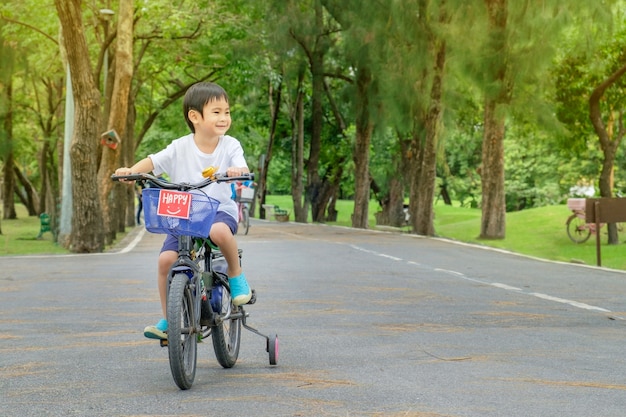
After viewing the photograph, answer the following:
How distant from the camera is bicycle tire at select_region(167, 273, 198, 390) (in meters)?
6.25

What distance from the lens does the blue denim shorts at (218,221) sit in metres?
6.87

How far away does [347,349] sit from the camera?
8.40m

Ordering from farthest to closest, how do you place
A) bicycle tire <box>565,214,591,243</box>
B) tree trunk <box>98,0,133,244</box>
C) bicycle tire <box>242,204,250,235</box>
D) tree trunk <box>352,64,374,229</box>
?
tree trunk <box>352,64,374,229</box>, bicycle tire <box>565,214,591,243</box>, bicycle tire <box>242,204,250,235</box>, tree trunk <box>98,0,133,244</box>

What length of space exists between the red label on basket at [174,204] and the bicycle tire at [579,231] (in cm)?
2719

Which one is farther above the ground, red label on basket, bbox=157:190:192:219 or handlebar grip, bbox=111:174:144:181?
handlebar grip, bbox=111:174:144:181

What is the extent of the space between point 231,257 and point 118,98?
23.4 m

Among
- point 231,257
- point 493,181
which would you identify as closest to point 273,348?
point 231,257

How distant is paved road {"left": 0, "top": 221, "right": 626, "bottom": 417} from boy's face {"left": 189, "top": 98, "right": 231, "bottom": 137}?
1438 mm

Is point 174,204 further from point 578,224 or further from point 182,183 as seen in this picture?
point 578,224

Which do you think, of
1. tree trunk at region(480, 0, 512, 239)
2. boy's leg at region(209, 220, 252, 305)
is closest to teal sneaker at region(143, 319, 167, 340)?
boy's leg at region(209, 220, 252, 305)

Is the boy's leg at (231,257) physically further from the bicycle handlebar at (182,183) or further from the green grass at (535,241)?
the green grass at (535,241)

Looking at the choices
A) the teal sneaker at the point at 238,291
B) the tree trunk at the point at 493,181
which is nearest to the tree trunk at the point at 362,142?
the tree trunk at the point at 493,181

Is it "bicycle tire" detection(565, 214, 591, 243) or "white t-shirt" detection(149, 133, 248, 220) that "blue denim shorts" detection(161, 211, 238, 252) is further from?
"bicycle tire" detection(565, 214, 591, 243)

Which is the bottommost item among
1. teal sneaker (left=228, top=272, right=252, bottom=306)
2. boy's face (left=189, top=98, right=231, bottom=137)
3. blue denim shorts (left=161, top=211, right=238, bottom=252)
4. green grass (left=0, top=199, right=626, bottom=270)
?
green grass (left=0, top=199, right=626, bottom=270)
